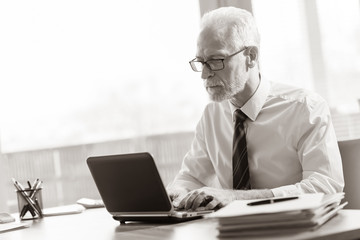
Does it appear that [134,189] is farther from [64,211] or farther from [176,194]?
[64,211]

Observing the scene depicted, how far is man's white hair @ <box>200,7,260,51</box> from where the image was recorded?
97.1 inches

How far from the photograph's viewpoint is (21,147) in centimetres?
378

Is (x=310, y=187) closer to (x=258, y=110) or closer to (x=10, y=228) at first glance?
(x=258, y=110)

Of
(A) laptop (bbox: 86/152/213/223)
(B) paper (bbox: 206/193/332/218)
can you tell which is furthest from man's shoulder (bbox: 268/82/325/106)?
(B) paper (bbox: 206/193/332/218)

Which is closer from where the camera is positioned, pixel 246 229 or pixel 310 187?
pixel 246 229

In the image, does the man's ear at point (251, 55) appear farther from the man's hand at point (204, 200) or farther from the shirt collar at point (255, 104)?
the man's hand at point (204, 200)

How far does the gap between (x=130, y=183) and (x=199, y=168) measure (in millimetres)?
829

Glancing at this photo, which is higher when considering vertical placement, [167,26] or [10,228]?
[167,26]

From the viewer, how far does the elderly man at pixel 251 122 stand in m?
2.30

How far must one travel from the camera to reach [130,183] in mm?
1884

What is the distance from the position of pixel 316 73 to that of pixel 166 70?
87 centimetres

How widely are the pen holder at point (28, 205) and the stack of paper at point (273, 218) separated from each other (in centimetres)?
111

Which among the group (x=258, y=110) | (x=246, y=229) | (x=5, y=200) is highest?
(x=258, y=110)

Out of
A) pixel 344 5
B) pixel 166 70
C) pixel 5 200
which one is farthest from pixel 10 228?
pixel 344 5
